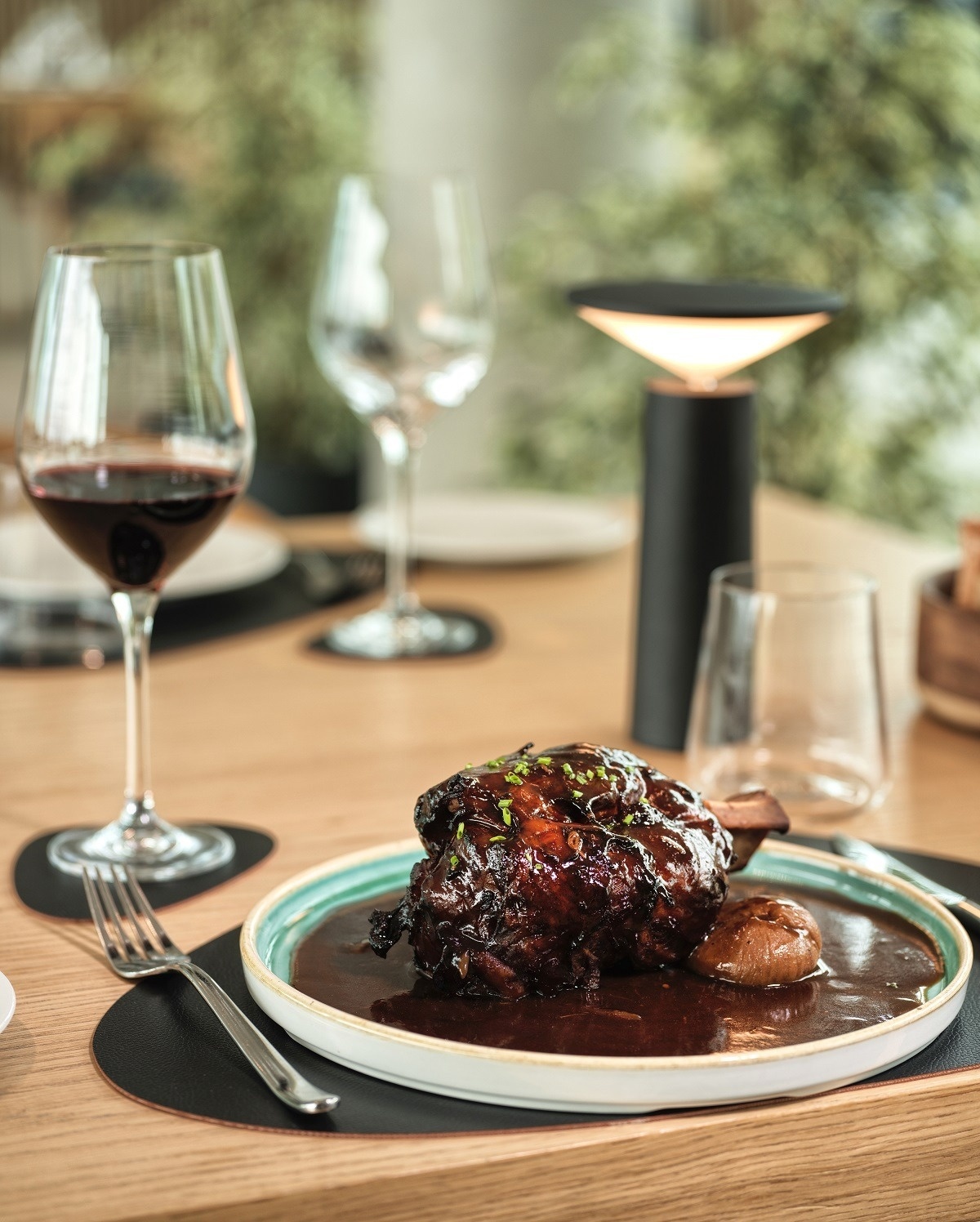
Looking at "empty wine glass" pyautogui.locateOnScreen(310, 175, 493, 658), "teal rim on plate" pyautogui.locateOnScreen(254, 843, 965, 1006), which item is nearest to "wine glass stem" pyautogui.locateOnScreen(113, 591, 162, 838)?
"teal rim on plate" pyautogui.locateOnScreen(254, 843, 965, 1006)

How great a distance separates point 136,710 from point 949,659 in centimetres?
58

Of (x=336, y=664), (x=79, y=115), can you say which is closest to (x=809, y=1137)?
(x=336, y=664)

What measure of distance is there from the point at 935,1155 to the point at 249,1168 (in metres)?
0.27

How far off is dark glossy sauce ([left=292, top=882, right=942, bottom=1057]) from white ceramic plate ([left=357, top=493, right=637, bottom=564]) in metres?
0.91

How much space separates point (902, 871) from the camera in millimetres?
812

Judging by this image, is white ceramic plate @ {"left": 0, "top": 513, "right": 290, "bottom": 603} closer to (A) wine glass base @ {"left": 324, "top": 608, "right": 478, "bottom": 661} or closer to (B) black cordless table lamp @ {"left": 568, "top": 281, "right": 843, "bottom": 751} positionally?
(A) wine glass base @ {"left": 324, "top": 608, "right": 478, "bottom": 661}

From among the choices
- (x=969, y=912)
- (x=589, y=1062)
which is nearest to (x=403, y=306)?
(x=969, y=912)

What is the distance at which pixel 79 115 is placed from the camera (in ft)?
25.1

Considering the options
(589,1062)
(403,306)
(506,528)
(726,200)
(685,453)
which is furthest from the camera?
(726,200)

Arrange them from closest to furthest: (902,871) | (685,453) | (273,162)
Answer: (902,871) → (685,453) → (273,162)

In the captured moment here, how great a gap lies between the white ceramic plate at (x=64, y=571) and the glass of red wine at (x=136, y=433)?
1.60 feet

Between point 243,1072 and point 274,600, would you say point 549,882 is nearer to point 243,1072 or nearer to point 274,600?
point 243,1072

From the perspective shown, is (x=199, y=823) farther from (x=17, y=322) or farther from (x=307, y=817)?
(x=17, y=322)

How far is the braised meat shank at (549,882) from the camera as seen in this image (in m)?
0.62
